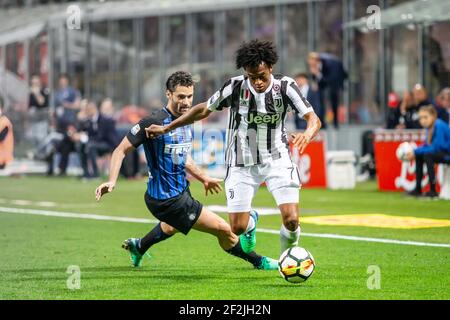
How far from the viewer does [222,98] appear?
10.9 m

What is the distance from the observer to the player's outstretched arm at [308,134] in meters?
10.1

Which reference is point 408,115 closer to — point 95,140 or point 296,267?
point 95,140

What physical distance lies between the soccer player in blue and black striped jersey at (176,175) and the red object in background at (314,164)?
13565 mm

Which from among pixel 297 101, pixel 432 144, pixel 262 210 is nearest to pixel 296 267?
pixel 297 101

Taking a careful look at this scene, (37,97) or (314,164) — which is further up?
(37,97)

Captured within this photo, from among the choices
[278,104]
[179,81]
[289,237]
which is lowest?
[289,237]

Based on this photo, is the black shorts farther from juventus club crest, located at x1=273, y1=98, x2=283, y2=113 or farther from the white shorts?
juventus club crest, located at x1=273, y1=98, x2=283, y2=113

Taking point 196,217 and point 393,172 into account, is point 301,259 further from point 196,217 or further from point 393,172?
point 393,172

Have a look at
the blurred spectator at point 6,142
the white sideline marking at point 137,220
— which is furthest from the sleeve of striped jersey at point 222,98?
the blurred spectator at point 6,142

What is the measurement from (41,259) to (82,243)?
5.75 feet

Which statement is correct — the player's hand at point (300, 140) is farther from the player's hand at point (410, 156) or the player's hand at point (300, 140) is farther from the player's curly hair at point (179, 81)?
the player's hand at point (410, 156)

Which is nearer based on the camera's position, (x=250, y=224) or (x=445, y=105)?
(x=250, y=224)

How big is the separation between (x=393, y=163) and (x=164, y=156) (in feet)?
41.4
